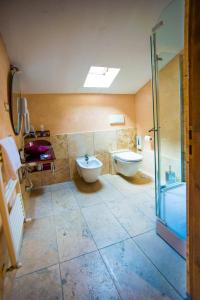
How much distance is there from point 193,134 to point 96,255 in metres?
1.29

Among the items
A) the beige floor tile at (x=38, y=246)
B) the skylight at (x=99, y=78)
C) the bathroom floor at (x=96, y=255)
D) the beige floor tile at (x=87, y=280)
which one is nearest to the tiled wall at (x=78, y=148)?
the bathroom floor at (x=96, y=255)

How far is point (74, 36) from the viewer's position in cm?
180

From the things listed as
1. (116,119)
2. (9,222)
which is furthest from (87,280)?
(116,119)

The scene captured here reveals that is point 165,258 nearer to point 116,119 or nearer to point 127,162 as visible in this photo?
point 127,162

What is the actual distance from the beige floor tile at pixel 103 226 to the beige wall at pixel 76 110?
1.62 meters

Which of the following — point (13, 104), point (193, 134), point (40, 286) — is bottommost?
point (40, 286)

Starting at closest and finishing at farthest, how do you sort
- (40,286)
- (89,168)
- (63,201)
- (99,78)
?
1. (40,286)
2. (63,201)
3. (89,168)
4. (99,78)

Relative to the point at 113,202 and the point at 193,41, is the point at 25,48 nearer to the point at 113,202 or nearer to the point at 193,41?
the point at 193,41

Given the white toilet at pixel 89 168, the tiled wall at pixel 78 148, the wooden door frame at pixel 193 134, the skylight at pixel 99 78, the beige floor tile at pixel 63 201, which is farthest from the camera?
the tiled wall at pixel 78 148

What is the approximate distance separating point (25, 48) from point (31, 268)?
7.32 feet

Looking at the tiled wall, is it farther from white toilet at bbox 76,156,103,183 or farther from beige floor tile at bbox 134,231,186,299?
beige floor tile at bbox 134,231,186,299

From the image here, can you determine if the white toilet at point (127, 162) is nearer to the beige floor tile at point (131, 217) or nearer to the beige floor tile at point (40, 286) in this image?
the beige floor tile at point (131, 217)

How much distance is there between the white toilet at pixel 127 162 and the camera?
2788 millimetres

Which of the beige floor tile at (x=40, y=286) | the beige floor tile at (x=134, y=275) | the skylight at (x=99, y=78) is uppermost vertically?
the skylight at (x=99, y=78)
